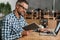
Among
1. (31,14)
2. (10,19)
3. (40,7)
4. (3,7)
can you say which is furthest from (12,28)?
(40,7)

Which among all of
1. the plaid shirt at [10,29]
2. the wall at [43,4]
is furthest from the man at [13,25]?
the wall at [43,4]

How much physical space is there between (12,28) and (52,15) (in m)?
3.40

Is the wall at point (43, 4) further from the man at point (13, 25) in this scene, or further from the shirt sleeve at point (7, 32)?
the shirt sleeve at point (7, 32)

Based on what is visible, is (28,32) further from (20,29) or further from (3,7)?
(3,7)

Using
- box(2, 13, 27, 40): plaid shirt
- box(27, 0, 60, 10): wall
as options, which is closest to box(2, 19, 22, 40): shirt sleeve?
box(2, 13, 27, 40): plaid shirt

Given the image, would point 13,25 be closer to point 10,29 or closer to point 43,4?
point 10,29

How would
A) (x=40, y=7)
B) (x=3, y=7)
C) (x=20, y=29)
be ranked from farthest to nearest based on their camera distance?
1. (x=40, y=7)
2. (x=3, y=7)
3. (x=20, y=29)

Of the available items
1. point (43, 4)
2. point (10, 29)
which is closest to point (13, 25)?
point (10, 29)

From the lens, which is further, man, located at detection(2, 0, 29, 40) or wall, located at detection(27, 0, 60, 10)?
wall, located at detection(27, 0, 60, 10)

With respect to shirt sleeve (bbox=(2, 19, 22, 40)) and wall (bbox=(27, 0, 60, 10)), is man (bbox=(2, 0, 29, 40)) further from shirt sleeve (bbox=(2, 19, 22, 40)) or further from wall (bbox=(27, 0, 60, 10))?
wall (bbox=(27, 0, 60, 10))

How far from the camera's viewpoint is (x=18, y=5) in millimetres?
2586

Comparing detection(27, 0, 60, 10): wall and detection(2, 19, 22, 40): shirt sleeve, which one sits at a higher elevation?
detection(27, 0, 60, 10): wall

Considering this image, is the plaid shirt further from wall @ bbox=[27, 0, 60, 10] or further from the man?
wall @ bbox=[27, 0, 60, 10]

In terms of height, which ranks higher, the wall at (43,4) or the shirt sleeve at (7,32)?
the wall at (43,4)
